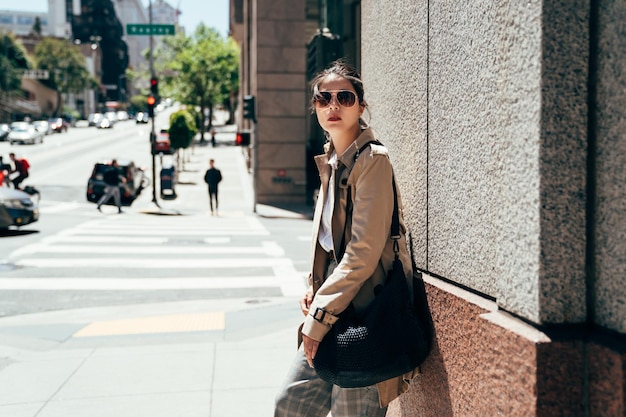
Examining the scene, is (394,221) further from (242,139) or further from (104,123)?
(104,123)

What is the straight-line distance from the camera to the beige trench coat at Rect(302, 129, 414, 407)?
8.61 feet

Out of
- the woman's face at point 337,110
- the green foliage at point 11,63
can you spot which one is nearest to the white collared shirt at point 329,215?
the woman's face at point 337,110

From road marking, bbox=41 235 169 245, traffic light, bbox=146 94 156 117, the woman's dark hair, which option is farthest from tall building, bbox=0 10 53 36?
the woman's dark hair

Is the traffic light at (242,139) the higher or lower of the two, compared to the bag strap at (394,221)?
higher

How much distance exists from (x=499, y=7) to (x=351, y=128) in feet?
2.57

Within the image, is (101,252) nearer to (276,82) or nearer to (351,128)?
(351,128)

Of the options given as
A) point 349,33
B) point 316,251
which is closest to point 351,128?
point 316,251

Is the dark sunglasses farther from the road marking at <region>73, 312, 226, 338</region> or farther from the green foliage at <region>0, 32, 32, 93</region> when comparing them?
the green foliage at <region>0, 32, 32, 93</region>

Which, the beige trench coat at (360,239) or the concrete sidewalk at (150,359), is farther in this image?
the concrete sidewalk at (150,359)

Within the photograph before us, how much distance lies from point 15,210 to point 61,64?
9364 centimetres

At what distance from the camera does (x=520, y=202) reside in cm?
234

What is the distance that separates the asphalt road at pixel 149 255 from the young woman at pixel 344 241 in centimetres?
602

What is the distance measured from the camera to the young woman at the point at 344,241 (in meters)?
2.64

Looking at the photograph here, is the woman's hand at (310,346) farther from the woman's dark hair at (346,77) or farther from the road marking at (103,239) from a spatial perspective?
the road marking at (103,239)
